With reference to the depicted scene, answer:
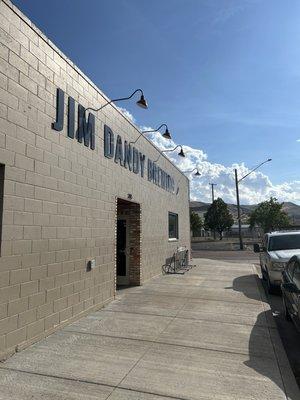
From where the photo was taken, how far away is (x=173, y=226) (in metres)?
18.8

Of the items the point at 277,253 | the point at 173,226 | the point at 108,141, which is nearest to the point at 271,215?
the point at 173,226

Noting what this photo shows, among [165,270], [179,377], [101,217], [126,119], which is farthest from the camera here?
[165,270]

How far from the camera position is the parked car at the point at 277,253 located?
11.0 meters

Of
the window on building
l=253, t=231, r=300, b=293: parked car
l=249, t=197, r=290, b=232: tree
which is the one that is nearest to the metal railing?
the window on building

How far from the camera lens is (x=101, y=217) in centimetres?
898

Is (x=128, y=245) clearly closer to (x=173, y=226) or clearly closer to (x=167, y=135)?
(x=167, y=135)

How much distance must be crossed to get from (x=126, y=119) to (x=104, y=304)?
519 centimetres

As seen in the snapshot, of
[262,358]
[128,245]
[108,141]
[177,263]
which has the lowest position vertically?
[262,358]

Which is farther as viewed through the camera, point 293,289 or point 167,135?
point 167,135

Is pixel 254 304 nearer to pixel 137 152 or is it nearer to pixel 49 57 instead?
pixel 137 152

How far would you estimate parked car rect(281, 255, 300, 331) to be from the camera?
20.8ft

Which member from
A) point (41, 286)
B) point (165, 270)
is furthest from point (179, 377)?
point (165, 270)

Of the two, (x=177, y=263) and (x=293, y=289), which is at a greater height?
(x=293, y=289)

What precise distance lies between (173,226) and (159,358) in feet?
44.0
